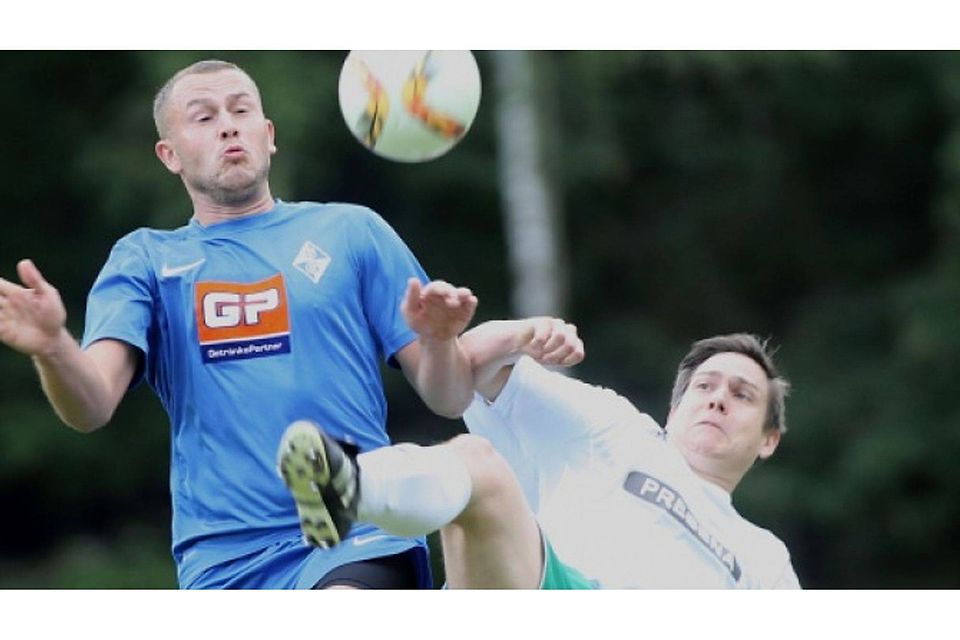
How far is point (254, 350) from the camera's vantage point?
4.98 metres

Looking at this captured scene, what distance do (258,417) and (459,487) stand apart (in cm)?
54

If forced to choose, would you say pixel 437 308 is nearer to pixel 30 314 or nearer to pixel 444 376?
pixel 444 376

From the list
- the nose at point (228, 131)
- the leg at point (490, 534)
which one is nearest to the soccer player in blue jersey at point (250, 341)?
the nose at point (228, 131)

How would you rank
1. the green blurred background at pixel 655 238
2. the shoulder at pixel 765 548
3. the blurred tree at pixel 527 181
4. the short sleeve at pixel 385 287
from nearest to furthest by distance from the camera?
the short sleeve at pixel 385 287 → the shoulder at pixel 765 548 → the blurred tree at pixel 527 181 → the green blurred background at pixel 655 238

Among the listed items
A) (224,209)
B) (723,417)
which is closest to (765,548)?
(723,417)

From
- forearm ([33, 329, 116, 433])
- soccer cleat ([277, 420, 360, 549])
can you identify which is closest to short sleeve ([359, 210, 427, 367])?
soccer cleat ([277, 420, 360, 549])

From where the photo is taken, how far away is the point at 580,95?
14633 millimetres

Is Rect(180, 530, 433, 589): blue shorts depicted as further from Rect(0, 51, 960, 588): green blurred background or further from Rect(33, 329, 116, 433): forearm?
Rect(0, 51, 960, 588): green blurred background

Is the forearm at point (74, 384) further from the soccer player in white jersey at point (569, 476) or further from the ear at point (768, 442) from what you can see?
the ear at point (768, 442)

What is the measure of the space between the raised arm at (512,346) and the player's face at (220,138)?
68 centimetres

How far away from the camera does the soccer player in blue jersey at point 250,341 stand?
16.0ft

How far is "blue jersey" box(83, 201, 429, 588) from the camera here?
4.91 m

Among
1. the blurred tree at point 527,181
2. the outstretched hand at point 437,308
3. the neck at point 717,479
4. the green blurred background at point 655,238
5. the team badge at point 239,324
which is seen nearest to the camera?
the outstretched hand at point 437,308

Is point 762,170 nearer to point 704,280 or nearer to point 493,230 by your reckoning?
point 704,280
